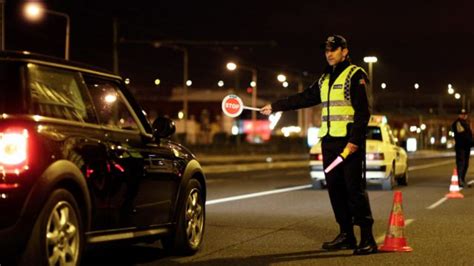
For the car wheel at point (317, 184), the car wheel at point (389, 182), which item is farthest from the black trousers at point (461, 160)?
the car wheel at point (317, 184)

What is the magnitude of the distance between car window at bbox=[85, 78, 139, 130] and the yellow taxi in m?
10.5

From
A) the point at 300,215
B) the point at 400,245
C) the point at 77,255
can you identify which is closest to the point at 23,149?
the point at 77,255

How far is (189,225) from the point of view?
8500 millimetres

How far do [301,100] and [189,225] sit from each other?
76.3 inches

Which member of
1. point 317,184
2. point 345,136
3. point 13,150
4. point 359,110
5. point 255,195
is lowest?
point 255,195

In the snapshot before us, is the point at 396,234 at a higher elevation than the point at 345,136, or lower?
lower

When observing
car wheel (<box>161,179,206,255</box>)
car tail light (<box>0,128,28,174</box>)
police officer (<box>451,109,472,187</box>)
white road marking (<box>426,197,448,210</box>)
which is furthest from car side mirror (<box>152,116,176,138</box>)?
police officer (<box>451,109,472,187</box>)

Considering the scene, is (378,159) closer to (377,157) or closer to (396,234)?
(377,157)

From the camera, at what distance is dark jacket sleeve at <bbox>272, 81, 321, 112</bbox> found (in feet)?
30.2

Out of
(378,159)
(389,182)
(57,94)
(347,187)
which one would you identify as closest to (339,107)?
(347,187)

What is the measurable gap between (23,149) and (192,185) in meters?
3.05

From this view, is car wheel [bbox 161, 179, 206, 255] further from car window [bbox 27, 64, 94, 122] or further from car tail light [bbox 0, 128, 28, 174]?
car tail light [bbox 0, 128, 28, 174]

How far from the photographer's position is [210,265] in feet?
25.9

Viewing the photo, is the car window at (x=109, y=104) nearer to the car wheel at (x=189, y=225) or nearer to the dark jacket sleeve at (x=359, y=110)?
the car wheel at (x=189, y=225)
